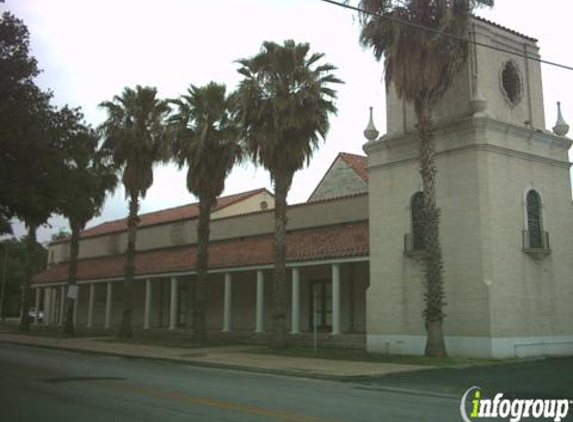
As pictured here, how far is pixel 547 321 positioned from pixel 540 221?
3.36 m

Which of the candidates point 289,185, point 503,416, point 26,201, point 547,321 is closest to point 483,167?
point 547,321

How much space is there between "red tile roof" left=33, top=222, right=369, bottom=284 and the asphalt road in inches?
392

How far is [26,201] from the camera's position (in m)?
17.2

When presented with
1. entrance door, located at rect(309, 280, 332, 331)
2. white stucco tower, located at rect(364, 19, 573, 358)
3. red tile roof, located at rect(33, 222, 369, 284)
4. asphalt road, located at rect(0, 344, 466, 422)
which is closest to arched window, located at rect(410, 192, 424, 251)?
white stucco tower, located at rect(364, 19, 573, 358)

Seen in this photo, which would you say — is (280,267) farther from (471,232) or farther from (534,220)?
(534,220)

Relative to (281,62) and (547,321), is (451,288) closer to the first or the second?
(547,321)

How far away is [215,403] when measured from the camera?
36.2ft

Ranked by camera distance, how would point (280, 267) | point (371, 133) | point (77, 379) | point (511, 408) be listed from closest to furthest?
point (511, 408)
point (77, 379)
point (371, 133)
point (280, 267)

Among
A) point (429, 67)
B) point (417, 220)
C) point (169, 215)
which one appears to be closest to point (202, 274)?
point (417, 220)

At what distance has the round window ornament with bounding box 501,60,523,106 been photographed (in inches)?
909

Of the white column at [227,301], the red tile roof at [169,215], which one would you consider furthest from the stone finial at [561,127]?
the red tile roof at [169,215]

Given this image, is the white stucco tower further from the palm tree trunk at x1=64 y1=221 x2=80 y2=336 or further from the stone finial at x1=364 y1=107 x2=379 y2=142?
the palm tree trunk at x1=64 y1=221 x2=80 y2=336

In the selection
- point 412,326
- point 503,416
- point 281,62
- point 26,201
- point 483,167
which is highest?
point 281,62

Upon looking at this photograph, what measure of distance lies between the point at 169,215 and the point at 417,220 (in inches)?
983
